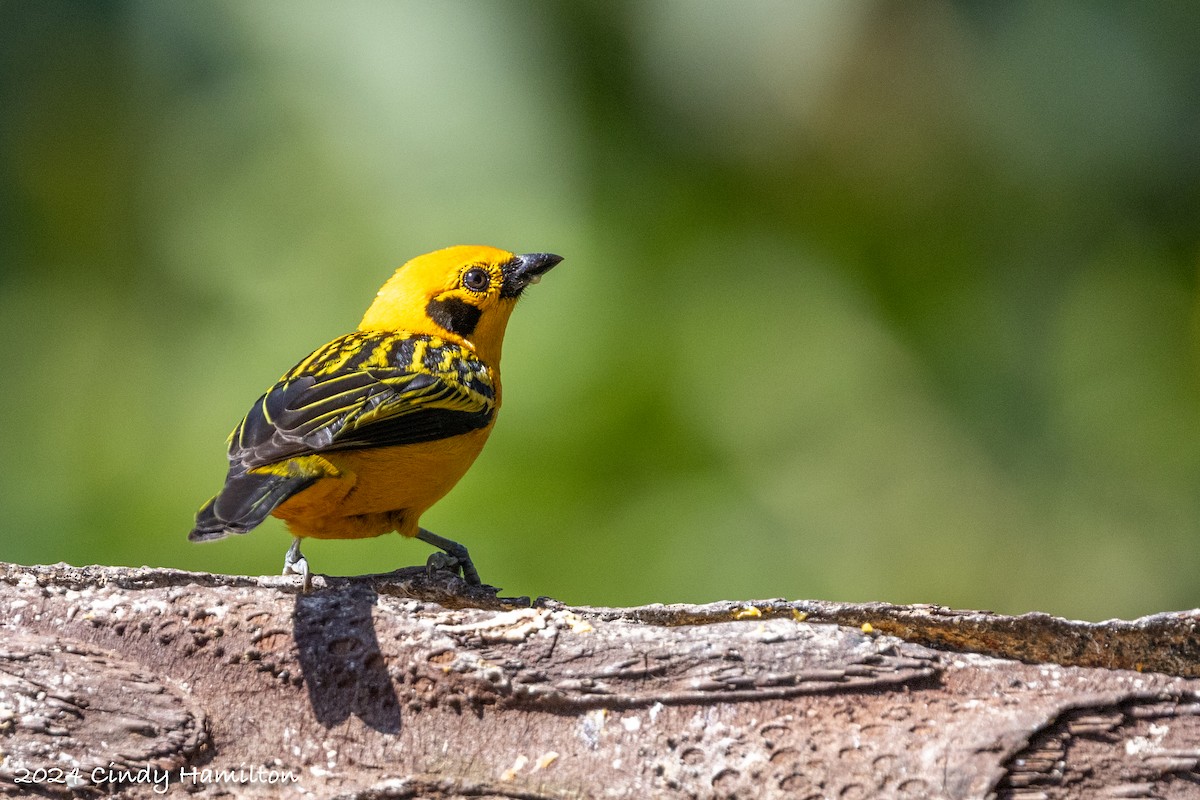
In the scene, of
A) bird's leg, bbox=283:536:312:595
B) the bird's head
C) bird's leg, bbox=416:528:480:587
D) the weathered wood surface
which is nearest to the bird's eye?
the bird's head

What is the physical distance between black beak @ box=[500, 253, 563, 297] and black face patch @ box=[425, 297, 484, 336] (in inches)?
8.3

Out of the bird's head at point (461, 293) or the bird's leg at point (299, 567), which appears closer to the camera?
the bird's leg at point (299, 567)

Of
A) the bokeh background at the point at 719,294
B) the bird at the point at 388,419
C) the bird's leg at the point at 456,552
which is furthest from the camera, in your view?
the bokeh background at the point at 719,294

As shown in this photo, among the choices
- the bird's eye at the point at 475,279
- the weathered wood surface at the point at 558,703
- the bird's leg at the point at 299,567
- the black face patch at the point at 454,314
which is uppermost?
the bird's eye at the point at 475,279

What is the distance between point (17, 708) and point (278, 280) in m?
4.33

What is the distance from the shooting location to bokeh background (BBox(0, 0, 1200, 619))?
664cm

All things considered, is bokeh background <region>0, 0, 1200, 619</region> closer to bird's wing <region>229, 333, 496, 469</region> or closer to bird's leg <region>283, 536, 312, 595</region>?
bird's wing <region>229, 333, 496, 469</region>

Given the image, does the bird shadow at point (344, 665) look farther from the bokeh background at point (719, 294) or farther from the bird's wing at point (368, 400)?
the bokeh background at point (719, 294)

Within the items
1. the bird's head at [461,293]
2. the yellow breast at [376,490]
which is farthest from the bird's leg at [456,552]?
the bird's head at [461,293]

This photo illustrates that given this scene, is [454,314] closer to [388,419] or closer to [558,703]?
[388,419]

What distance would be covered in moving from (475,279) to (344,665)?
2720 mm

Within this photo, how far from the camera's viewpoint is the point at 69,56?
7.75 metres

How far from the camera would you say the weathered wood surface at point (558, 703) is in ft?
10.5

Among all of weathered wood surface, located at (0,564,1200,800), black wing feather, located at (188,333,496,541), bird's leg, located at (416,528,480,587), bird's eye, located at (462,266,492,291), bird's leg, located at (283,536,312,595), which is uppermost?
bird's eye, located at (462,266,492,291)
